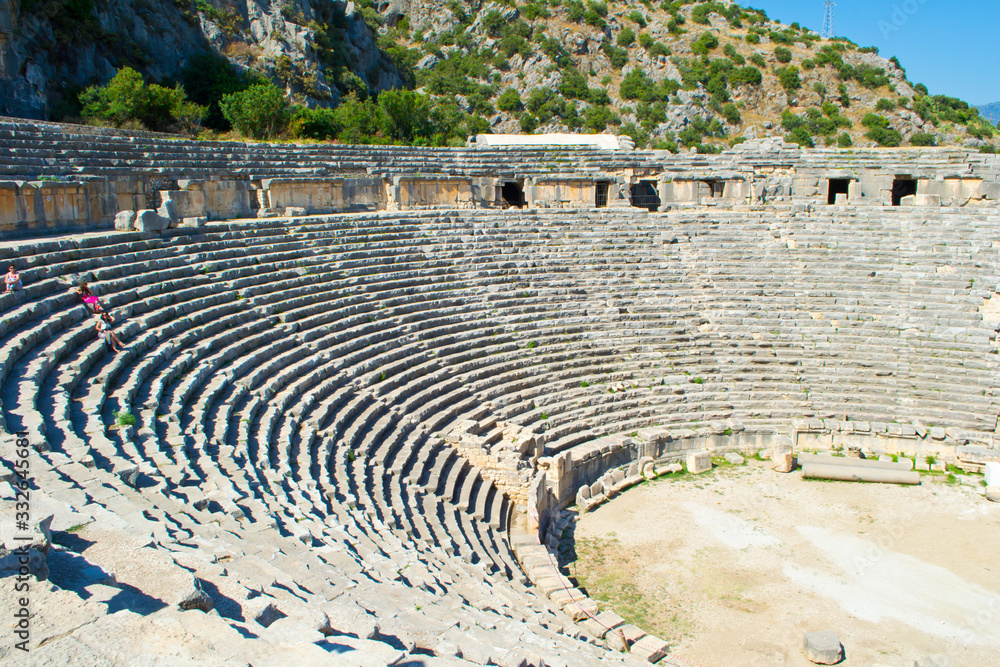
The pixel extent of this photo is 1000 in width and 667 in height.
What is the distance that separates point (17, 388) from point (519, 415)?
7314 mm

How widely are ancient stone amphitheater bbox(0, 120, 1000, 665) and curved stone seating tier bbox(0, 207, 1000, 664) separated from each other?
60mm

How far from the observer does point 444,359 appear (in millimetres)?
12703

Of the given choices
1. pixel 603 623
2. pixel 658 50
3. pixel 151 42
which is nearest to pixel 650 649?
pixel 603 623

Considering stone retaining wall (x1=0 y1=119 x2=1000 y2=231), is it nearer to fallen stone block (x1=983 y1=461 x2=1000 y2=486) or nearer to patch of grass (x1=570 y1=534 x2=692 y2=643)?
fallen stone block (x1=983 y1=461 x2=1000 y2=486)

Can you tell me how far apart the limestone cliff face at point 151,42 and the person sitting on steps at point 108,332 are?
14.5m

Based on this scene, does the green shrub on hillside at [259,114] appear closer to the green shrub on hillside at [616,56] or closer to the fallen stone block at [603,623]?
the fallen stone block at [603,623]

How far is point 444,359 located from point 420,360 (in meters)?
0.46

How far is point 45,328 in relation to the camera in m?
8.73

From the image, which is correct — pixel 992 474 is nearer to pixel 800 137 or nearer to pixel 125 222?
pixel 125 222

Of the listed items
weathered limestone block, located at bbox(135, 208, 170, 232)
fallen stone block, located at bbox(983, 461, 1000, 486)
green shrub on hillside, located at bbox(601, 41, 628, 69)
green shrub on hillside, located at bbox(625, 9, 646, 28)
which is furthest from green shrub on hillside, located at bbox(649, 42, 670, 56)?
weathered limestone block, located at bbox(135, 208, 170, 232)

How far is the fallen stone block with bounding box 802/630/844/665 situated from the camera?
7430mm

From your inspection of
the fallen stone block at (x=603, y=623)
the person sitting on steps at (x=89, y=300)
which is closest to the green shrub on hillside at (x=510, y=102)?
the person sitting on steps at (x=89, y=300)

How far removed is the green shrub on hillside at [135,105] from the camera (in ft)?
66.9

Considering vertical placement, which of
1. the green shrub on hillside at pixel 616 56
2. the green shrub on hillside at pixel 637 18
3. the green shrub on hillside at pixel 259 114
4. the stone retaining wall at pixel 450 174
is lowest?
the stone retaining wall at pixel 450 174
